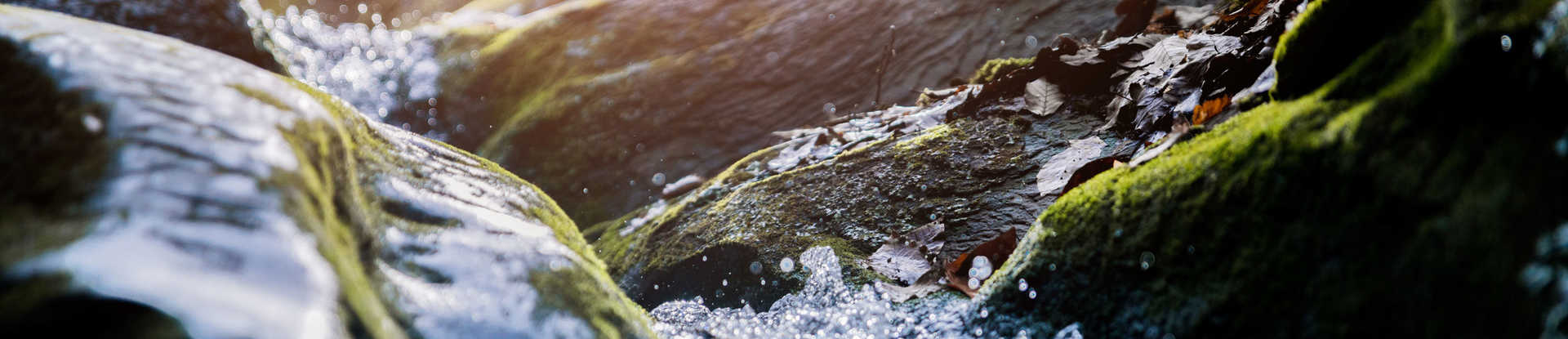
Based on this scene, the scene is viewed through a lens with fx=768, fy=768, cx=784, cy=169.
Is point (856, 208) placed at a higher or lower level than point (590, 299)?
lower

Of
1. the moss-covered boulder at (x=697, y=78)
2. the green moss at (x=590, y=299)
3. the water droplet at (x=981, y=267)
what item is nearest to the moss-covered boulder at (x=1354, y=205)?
the water droplet at (x=981, y=267)

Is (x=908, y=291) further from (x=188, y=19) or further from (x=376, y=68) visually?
(x=376, y=68)

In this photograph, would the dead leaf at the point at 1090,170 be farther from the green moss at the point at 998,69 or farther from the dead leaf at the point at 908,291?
the green moss at the point at 998,69

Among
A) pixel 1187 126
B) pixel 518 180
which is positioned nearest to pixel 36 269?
pixel 518 180

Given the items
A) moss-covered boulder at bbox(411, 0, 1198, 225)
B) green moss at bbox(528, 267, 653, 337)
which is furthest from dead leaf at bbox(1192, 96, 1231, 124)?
moss-covered boulder at bbox(411, 0, 1198, 225)

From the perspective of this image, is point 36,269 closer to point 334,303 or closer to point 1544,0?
point 334,303

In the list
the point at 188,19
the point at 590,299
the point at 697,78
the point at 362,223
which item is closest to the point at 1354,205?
the point at 590,299
